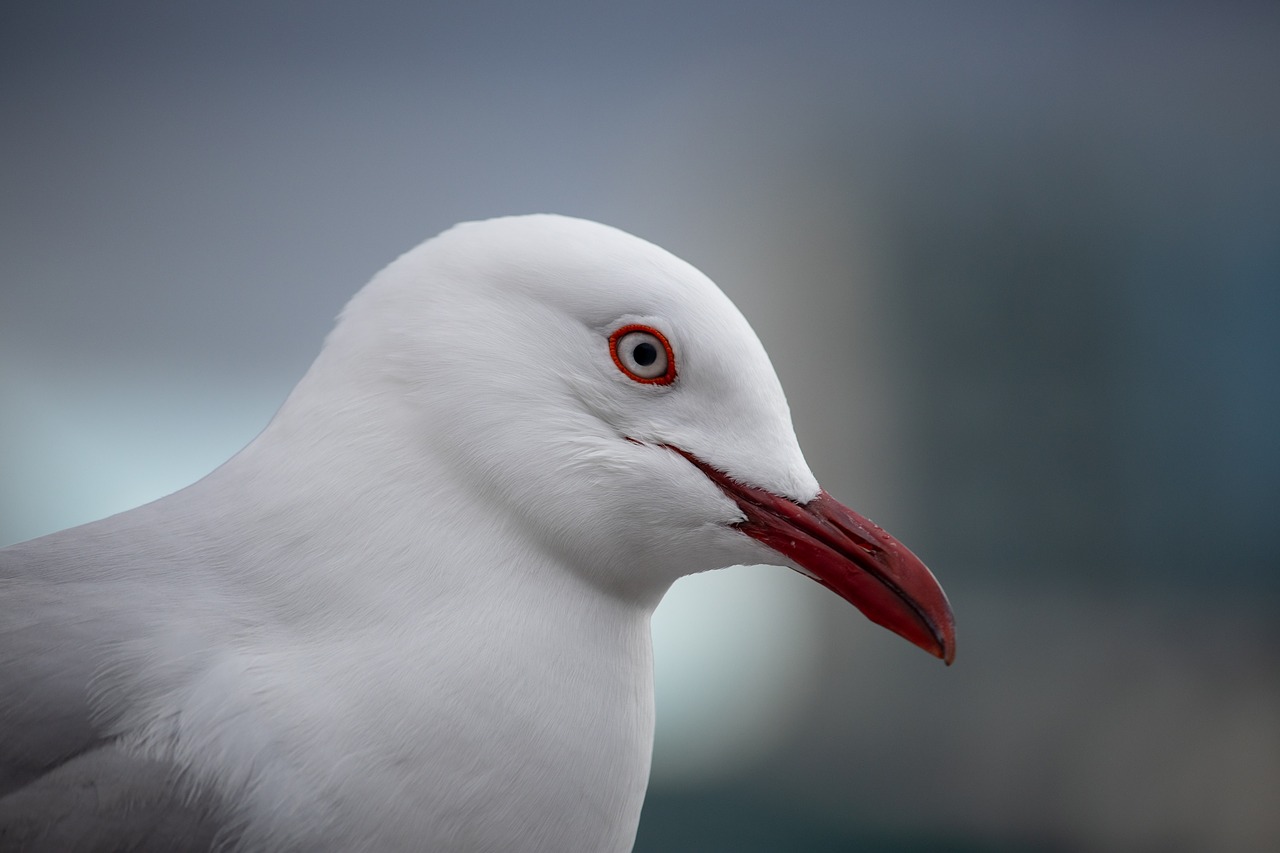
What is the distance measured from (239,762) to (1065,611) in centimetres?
160

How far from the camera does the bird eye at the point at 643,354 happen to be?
0.48 meters

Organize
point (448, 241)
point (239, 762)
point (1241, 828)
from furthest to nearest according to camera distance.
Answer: point (1241, 828) < point (448, 241) < point (239, 762)

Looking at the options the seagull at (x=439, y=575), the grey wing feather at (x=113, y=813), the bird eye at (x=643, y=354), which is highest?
the bird eye at (x=643, y=354)

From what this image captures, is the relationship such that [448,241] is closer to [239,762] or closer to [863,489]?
[239,762]

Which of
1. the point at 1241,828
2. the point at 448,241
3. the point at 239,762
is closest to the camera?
the point at 239,762

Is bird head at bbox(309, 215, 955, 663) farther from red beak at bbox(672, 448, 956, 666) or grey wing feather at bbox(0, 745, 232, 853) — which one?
grey wing feather at bbox(0, 745, 232, 853)

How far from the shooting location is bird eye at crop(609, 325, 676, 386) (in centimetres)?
48

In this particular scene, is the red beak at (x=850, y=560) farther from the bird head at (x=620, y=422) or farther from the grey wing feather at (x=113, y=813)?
the grey wing feather at (x=113, y=813)

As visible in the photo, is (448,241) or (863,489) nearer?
(448,241)

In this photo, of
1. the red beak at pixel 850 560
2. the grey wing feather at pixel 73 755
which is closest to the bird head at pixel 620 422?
the red beak at pixel 850 560

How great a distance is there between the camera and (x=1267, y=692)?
171 cm

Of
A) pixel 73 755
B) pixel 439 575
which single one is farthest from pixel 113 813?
pixel 439 575

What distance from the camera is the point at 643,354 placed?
1.57ft

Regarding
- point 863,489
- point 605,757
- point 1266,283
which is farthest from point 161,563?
point 1266,283
